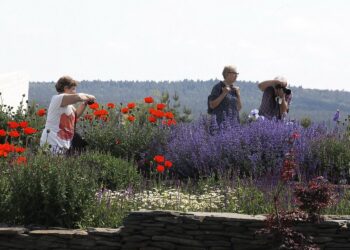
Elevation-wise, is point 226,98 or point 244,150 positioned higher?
point 226,98

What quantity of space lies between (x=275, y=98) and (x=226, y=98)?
876 mm

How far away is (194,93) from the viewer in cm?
14912

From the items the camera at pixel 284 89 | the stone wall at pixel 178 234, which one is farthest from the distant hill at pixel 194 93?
the stone wall at pixel 178 234

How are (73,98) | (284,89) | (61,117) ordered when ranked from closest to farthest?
1. (73,98)
2. (61,117)
3. (284,89)

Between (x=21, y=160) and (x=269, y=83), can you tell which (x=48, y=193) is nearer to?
(x=21, y=160)

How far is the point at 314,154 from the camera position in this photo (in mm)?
10156

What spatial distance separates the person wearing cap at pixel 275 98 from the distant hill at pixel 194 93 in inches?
4529

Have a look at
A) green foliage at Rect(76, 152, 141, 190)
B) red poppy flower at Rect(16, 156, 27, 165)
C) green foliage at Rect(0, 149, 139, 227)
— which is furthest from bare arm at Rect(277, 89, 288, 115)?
red poppy flower at Rect(16, 156, 27, 165)

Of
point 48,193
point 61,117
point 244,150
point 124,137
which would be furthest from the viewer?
point 124,137

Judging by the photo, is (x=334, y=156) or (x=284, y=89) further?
(x=284, y=89)

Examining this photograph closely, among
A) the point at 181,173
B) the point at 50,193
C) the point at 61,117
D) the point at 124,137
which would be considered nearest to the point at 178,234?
the point at 50,193

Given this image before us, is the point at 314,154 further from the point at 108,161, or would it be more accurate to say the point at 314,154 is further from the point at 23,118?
the point at 23,118

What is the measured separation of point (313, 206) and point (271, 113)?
176 inches

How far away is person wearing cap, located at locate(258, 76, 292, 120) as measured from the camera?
38.0 feet
